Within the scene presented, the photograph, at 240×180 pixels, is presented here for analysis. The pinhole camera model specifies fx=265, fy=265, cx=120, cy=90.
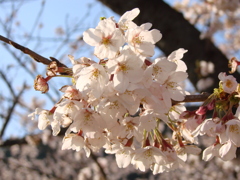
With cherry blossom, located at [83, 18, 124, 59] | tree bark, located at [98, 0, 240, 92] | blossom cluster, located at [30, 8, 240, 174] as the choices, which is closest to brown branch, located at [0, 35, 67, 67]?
blossom cluster, located at [30, 8, 240, 174]

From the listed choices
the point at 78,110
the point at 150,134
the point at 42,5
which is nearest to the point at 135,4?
the point at 42,5

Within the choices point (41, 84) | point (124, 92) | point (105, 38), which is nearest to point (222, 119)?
point (124, 92)

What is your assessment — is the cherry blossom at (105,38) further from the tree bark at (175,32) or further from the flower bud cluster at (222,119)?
the tree bark at (175,32)

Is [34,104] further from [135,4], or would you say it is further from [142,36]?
[142,36]

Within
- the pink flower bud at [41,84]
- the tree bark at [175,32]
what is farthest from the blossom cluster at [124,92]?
the tree bark at [175,32]

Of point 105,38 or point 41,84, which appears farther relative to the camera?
point 41,84

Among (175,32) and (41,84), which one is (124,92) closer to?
(41,84)

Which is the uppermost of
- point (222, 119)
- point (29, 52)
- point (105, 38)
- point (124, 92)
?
point (29, 52)

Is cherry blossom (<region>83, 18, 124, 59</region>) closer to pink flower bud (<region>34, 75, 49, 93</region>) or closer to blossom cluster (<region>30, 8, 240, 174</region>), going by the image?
blossom cluster (<region>30, 8, 240, 174</region>)
